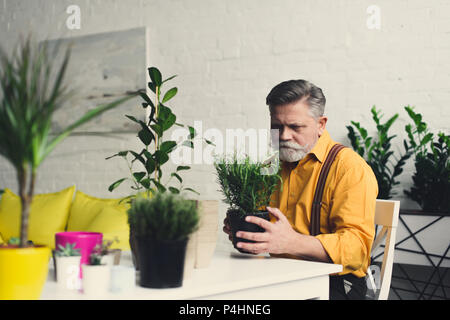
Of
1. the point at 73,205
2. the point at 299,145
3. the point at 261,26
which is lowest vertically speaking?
the point at 73,205

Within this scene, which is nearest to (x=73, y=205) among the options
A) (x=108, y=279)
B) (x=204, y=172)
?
(x=204, y=172)

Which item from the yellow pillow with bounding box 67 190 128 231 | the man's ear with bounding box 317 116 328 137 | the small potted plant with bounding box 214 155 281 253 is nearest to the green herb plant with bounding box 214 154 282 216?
the small potted plant with bounding box 214 155 281 253

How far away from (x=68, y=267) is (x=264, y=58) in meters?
2.70

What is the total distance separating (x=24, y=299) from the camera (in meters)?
0.93

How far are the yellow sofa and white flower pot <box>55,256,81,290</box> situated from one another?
2185 mm

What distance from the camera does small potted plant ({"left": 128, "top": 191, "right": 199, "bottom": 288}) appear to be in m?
1.02

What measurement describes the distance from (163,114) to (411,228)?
1.63 m

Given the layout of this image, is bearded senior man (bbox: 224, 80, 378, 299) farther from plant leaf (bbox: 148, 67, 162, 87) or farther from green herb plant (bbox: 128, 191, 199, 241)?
green herb plant (bbox: 128, 191, 199, 241)

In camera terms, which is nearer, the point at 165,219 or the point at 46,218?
the point at 165,219

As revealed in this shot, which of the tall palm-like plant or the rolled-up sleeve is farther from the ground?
the tall palm-like plant

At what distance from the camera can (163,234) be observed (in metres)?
1.02

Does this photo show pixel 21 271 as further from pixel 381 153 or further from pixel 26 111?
pixel 381 153

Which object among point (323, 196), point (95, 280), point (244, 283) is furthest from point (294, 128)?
point (95, 280)

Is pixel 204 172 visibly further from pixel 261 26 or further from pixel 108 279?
pixel 108 279
